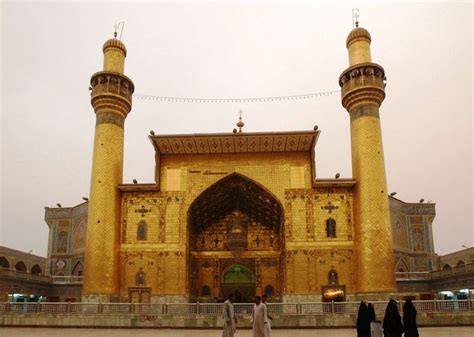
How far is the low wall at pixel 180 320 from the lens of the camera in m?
14.2

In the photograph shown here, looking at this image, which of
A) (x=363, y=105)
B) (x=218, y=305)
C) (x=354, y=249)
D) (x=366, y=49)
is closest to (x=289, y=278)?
(x=354, y=249)

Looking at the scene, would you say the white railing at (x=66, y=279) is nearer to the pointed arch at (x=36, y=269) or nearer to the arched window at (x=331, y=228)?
the pointed arch at (x=36, y=269)

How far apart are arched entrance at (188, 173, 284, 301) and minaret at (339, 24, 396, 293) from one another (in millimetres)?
4012

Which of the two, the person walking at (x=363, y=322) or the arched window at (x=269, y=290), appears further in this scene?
the arched window at (x=269, y=290)

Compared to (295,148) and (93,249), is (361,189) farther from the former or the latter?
(93,249)

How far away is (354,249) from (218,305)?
681 cm

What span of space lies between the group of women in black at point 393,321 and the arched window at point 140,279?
12320 mm

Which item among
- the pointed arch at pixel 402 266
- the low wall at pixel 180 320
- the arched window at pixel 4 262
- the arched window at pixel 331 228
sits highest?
the arched window at pixel 331 228

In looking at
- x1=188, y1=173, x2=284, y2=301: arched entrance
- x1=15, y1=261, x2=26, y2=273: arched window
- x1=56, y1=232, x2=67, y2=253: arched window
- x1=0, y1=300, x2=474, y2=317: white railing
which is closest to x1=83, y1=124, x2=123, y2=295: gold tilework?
x1=0, y1=300, x2=474, y2=317: white railing

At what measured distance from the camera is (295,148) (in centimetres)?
2084

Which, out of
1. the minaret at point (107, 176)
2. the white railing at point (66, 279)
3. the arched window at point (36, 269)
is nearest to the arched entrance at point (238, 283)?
the minaret at point (107, 176)

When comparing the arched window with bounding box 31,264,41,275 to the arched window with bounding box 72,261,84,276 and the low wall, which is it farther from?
the low wall

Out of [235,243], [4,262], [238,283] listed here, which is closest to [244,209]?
[235,243]

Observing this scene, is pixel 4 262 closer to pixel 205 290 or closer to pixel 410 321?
pixel 205 290
